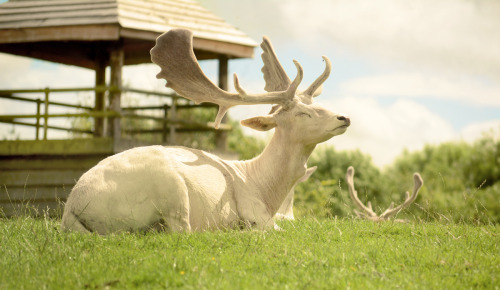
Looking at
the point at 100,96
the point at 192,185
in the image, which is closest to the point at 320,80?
the point at 192,185

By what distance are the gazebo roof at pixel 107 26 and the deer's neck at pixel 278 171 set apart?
781 centimetres

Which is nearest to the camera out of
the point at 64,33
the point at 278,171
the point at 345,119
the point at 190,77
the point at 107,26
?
the point at 345,119

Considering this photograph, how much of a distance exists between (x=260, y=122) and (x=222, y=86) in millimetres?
9433

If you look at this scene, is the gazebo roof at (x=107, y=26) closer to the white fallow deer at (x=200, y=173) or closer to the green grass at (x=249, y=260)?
the white fallow deer at (x=200, y=173)

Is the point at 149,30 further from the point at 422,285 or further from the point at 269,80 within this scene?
the point at 422,285

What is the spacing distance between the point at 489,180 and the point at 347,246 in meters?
36.8

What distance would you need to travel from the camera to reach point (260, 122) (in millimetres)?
7559

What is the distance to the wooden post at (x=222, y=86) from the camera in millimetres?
16719

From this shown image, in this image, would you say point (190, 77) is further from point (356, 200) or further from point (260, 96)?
point (356, 200)

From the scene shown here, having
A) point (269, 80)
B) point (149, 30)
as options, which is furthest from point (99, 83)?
point (269, 80)

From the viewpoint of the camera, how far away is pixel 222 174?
284 inches

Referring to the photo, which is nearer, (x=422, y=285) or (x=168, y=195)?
(x=422, y=285)

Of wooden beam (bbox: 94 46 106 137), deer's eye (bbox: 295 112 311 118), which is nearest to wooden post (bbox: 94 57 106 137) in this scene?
wooden beam (bbox: 94 46 106 137)

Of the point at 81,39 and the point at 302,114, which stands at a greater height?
the point at 81,39
